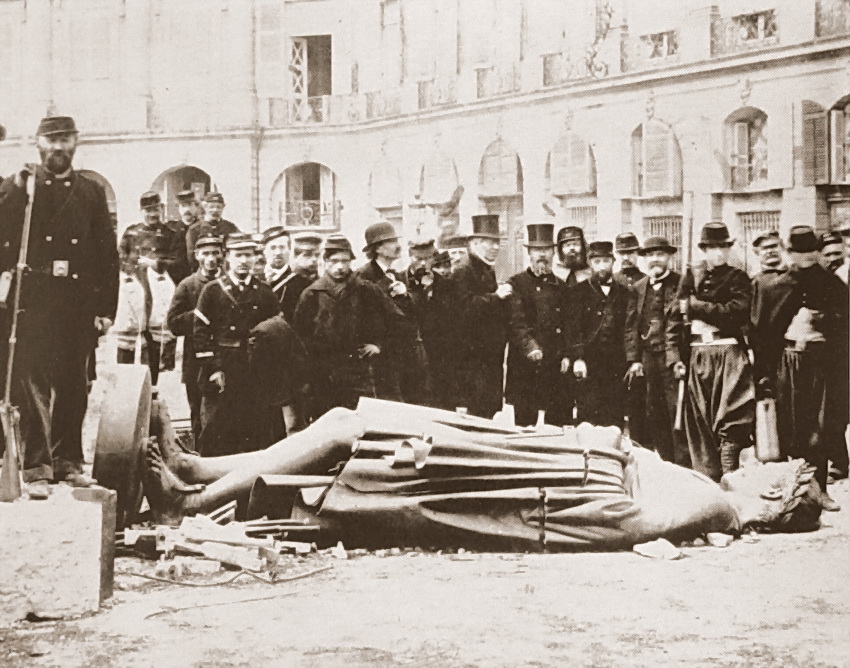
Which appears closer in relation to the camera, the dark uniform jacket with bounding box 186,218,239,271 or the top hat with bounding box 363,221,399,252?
the top hat with bounding box 363,221,399,252

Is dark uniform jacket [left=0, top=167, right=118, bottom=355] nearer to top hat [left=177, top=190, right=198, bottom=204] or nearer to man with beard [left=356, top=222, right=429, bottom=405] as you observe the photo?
top hat [left=177, top=190, right=198, bottom=204]

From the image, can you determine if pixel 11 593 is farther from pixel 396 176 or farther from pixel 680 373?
pixel 680 373

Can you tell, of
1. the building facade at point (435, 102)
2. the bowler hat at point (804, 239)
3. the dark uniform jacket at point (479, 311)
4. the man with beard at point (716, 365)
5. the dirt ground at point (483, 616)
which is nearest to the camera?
the dirt ground at point (483, 616)

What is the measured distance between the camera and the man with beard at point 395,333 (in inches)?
245

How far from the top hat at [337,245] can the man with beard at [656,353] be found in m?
1.34

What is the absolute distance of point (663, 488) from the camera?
221 inches

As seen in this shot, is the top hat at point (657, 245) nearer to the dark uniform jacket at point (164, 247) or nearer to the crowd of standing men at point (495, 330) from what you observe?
the crowd of standing men at point (495, 330)

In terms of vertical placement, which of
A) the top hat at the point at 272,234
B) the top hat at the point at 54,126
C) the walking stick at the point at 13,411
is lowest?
the walking stick at the point at 13,411

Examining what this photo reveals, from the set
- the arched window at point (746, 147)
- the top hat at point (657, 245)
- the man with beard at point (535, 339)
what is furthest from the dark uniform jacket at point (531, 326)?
the arched window at point (746, 147)

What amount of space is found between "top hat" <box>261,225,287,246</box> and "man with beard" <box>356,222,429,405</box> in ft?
1.24

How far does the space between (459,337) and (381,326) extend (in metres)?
0.40

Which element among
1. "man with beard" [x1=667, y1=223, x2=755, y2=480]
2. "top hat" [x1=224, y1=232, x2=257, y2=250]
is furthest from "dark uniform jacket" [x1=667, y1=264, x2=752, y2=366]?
"top hat" [x1=224, y1=232, x2=257, y2=250]

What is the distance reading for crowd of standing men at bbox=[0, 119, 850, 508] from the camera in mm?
6281

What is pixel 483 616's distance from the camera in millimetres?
4988
